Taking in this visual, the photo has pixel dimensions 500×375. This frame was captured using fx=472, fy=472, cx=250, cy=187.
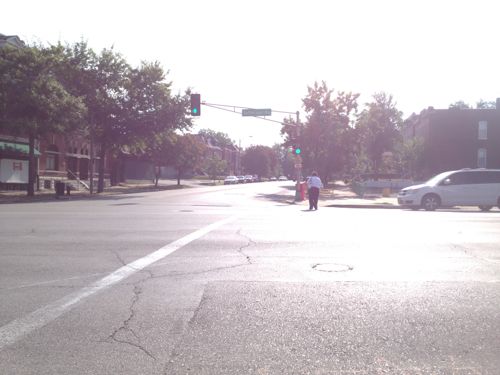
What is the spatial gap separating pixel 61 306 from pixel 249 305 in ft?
6.93

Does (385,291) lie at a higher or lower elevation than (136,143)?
lower

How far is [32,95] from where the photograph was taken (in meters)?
26.1

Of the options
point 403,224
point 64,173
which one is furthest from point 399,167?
point 403,224

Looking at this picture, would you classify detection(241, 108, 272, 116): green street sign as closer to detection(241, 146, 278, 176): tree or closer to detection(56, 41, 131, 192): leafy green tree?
detection(56, 41, 131, 192): leafy green tree

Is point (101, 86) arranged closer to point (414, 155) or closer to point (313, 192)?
point (313, 192)

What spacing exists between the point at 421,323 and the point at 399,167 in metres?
50.3

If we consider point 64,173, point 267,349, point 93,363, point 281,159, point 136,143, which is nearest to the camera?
point 93,363

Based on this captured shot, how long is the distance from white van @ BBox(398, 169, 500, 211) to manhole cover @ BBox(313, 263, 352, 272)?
47.6 ft


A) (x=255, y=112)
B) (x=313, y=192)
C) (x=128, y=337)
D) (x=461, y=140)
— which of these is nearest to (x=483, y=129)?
(x=461, y=140)

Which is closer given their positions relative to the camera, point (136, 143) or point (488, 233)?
point (488, 233)

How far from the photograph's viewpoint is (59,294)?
19.1 ft

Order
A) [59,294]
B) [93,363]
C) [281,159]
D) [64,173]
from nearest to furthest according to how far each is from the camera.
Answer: [93,363] → [59,294] → [64,173] → [281,159]

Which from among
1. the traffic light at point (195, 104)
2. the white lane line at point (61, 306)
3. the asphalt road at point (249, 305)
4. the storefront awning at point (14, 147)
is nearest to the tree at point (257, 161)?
the storefront awning at point (14, 147)

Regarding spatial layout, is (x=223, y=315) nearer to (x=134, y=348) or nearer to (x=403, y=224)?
(x=134, y=348)
